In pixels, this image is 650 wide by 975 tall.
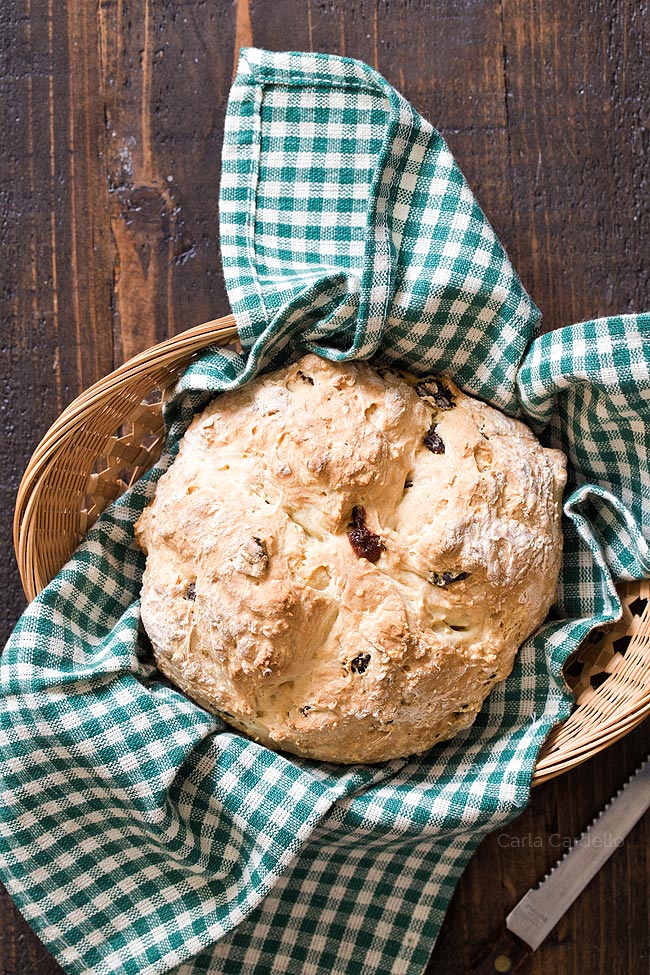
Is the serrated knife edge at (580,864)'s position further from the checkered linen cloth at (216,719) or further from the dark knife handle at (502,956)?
the checkered linen cloth at (216,719)

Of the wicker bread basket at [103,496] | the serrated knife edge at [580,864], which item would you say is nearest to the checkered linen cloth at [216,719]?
the wicker bread basket at [103,496]

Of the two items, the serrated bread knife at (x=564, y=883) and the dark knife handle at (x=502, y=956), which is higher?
the serrated bread knife at (x=564, y=883)

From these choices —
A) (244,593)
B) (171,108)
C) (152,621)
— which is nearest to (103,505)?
(152,621)

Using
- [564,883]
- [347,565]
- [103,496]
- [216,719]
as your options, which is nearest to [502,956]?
[564,883]

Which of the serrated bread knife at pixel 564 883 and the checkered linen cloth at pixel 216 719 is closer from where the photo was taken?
the checkered linen cloth at pixel 216 719

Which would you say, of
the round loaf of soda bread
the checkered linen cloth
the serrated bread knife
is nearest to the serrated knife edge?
the serrated bread knife

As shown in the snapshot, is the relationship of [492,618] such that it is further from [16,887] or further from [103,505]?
[16,887]
